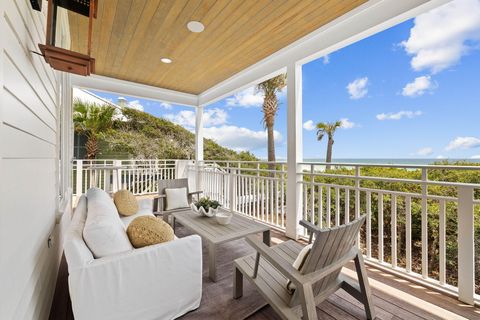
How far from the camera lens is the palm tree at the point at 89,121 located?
266 inches

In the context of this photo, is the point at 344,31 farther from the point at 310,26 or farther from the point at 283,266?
the point at 283,266

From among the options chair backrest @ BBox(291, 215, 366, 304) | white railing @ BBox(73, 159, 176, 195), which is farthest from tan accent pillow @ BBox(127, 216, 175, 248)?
white railing @ BBox(73, 159, 176, 195)

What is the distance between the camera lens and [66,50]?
4.53 feet

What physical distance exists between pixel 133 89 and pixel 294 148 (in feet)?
13.0

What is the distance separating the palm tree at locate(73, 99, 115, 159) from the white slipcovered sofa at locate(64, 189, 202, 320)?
20.3 ft

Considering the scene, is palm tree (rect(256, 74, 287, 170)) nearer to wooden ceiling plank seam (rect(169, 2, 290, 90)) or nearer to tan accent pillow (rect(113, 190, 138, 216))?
wooden ceiling plank seam (rect(169, 2, 290, 90))

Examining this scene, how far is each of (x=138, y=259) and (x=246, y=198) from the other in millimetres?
2882

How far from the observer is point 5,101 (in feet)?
2.68

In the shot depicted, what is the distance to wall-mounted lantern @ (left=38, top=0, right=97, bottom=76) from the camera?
1312 millimetres

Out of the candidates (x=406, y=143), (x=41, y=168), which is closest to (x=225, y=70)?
(x=41, y=168)

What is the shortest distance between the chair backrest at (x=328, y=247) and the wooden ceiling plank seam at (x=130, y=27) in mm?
2853

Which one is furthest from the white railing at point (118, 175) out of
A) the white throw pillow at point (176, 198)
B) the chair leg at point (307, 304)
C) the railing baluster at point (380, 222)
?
the chair leg at point (307, 304)

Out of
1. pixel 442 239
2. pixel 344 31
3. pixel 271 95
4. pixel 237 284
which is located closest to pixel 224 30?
pixel 344 31

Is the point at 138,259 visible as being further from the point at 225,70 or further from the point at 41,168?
the point at 225,70
